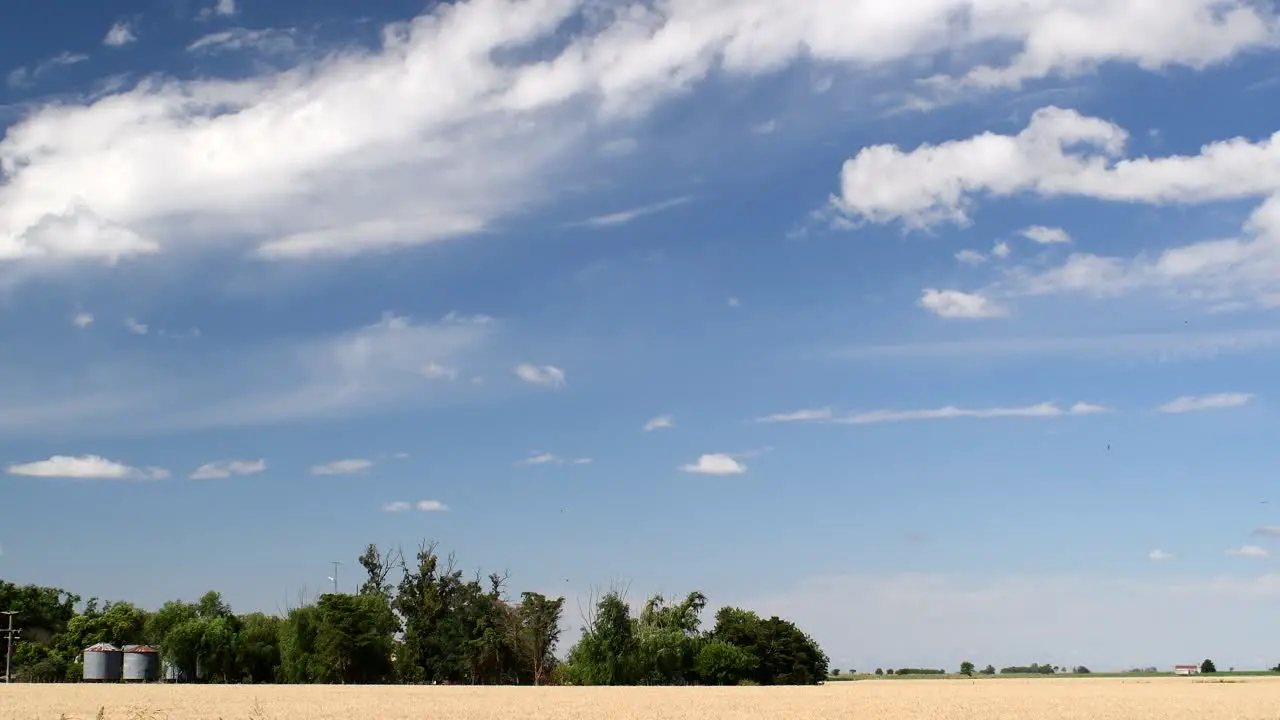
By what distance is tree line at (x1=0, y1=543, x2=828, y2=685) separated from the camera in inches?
4719

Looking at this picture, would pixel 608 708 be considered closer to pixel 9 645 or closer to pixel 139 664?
pixel 139 664

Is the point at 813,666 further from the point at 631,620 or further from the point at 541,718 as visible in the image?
the point at 541,718

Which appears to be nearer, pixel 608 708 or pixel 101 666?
pixel 608 708

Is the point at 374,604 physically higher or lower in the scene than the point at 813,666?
higher

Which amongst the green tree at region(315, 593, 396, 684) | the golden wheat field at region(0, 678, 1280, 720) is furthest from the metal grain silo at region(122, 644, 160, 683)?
the golden wheat field at region(0, 678, 1280, 720)

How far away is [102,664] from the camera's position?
119 metres

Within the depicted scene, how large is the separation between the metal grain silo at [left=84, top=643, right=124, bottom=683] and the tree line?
665 cm

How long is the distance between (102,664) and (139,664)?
4.37m

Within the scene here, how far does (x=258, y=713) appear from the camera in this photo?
167 feet

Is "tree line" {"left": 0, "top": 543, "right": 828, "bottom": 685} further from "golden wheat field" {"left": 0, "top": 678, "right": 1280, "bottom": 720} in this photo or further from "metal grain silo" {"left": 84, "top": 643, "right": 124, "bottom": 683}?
"golden wheat field" {"left": 0, "top": 678, "right": 1280, "bottom": 720}

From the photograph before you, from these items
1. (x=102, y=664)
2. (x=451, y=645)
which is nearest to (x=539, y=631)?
(x=451, y=645)

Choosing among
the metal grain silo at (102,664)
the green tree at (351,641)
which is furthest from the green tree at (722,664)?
the metal grain silo at (102,664)

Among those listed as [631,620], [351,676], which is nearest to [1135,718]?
[631,620]

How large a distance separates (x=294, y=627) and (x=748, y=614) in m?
45.7
